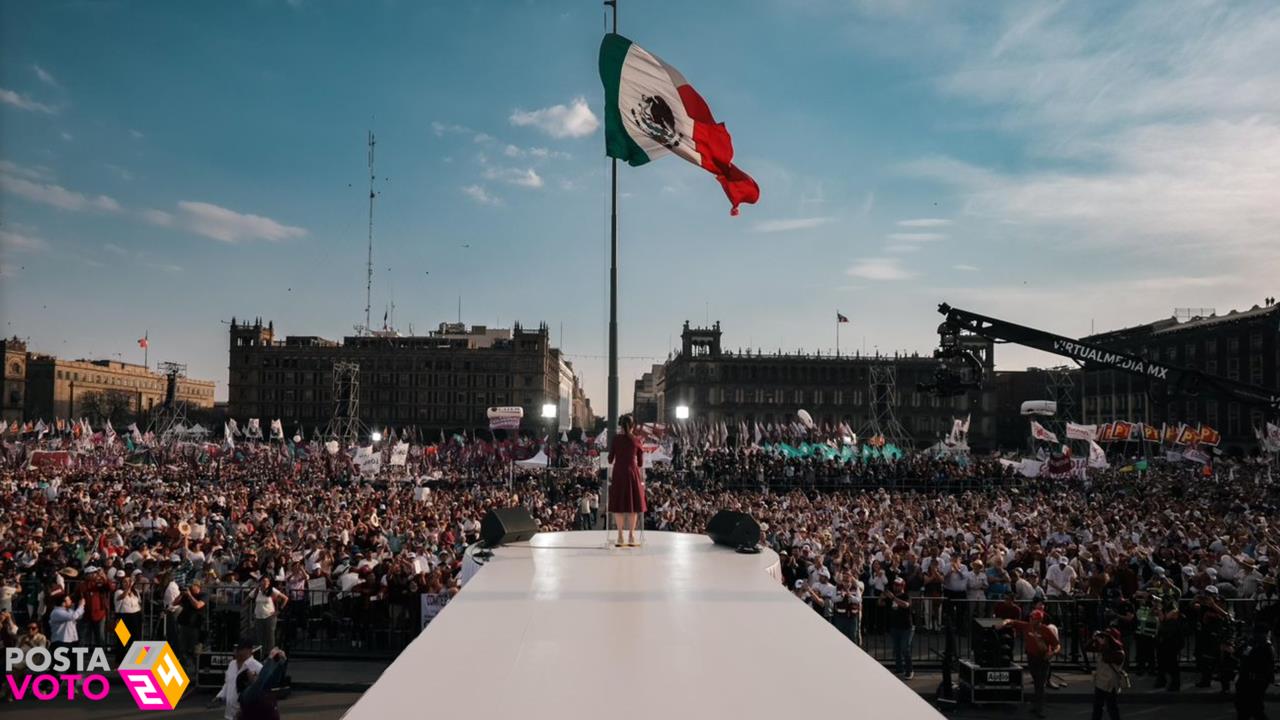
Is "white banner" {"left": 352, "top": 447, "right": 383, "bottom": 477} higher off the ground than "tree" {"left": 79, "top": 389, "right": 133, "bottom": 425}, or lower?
lower

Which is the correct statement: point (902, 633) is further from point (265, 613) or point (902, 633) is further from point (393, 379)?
point (393, 379)

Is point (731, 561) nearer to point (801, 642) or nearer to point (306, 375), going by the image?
point (801, 642)

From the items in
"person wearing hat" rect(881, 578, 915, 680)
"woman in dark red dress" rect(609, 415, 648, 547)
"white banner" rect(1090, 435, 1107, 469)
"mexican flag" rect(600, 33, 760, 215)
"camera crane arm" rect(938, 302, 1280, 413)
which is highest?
"mexican flag" rect(600, 33, 760, 215)

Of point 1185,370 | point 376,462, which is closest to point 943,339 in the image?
point 1185,370

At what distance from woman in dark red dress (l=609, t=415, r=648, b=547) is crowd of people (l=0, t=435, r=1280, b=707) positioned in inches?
168

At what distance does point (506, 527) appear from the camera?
1032 cm

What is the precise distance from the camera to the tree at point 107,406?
125 metres

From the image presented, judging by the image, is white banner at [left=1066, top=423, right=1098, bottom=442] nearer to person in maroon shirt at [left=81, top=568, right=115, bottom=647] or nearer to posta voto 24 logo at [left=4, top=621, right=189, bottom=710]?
posta voto 24 logo at [left=4, top=621, right=189, bottom=710]

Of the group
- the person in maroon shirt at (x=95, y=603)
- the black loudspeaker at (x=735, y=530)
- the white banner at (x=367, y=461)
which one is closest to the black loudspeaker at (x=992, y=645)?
the black loudspeaker at (x=735, y=530)

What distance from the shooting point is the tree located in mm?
125250

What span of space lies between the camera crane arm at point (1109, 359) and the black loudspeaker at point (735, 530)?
49.3 ft

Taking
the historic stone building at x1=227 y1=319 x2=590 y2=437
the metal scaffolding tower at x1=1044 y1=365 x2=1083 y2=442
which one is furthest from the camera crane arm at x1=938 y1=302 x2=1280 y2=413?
the historic stone building at x1=227 y1=319 x2=590 y2=437

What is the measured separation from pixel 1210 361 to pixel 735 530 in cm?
8080

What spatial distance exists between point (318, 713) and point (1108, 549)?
14584 millimetres
